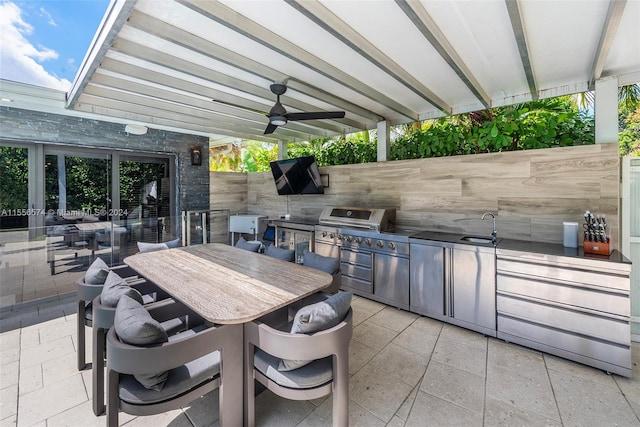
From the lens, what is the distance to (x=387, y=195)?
454 cm

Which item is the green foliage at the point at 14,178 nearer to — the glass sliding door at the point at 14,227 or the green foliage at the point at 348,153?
the glass sliding door at the point at 14,227

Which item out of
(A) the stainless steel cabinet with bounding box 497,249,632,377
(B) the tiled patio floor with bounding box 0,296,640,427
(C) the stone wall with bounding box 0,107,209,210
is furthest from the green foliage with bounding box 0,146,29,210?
(A) the stainless steel cabinet with bounding box 497,249,632,377

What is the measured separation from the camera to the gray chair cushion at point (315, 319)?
5.26 feet

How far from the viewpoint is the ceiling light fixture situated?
4.68m

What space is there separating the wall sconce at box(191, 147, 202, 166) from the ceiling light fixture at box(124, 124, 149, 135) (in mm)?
991

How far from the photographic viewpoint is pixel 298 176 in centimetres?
538

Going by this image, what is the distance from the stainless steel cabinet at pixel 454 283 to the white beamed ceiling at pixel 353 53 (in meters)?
1.93

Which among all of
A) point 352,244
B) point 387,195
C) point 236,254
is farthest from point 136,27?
point 387,195

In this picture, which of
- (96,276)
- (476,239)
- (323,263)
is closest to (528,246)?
(476,239)

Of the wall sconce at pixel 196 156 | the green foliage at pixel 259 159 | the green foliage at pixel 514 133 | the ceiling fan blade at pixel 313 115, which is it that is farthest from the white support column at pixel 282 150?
the ceiling fan blade at pixel 313 115

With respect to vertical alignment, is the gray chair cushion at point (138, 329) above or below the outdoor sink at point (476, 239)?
below

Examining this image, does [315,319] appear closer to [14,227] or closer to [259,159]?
[14,227]

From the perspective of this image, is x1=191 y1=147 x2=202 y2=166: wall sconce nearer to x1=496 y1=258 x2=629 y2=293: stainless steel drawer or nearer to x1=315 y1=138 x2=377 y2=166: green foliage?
x1=315 y1=138 x2=377 y2=166: green foliage

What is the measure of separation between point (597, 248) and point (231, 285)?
3.26m
